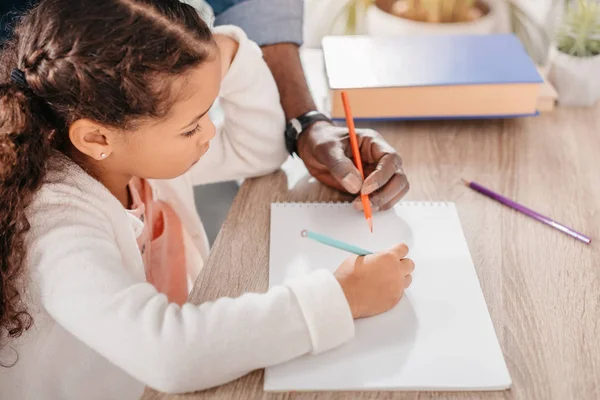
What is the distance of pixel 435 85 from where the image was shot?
3.37 feet

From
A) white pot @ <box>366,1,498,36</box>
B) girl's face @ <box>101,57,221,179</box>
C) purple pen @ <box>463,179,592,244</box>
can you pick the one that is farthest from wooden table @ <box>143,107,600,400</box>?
white pot @ <box>366,1,498,36</box>

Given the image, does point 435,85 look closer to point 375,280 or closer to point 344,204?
point 344,204

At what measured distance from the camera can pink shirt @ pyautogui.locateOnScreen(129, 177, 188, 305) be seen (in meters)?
1.00

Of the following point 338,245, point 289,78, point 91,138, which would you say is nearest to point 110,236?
point 91,138

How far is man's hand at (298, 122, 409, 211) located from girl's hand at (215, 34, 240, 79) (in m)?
0.15

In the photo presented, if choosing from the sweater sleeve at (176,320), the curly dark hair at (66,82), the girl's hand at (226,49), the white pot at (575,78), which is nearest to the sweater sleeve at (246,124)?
the girl's hand at (226,49)

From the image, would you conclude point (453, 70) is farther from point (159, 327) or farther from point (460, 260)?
point (159, 327)

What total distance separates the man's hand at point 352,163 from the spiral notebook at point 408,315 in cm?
3

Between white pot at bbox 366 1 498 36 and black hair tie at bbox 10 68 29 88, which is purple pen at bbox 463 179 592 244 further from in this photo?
black hair tie at bbox 10 68 29 88

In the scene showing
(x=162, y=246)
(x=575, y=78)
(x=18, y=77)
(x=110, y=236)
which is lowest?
(x=162, y=246)

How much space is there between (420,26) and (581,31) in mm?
271

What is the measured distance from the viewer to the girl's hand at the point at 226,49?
95 cm

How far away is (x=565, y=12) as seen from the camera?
1162 mm

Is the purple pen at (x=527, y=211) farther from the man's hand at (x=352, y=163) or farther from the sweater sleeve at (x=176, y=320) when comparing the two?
the sweater sleeve at (x=176, y=320)
